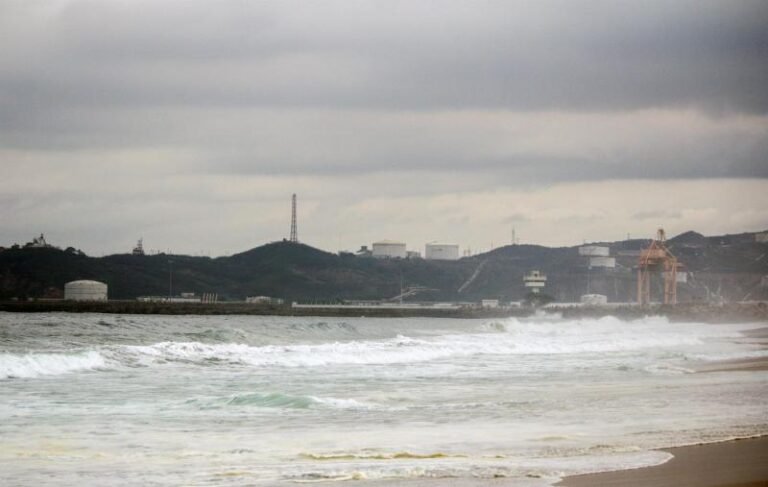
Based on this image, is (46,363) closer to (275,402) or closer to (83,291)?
(275,402)

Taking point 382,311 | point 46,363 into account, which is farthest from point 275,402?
point 382,311

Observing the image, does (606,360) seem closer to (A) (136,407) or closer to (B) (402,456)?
(A) (136,407)

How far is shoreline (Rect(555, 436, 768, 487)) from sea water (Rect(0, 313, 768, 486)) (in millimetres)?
340

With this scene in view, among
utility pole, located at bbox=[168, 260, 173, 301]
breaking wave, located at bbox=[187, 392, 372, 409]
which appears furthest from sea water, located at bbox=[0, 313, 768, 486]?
utility pole, located at bbox=[168, 260, 173, 301]

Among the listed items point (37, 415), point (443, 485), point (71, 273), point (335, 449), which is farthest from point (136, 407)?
point (71, 273)

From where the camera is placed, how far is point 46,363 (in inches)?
1169

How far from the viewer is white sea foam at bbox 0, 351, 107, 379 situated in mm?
28234

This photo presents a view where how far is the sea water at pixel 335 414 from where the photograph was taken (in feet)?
45.7

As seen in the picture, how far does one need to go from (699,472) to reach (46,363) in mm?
Answer: 20839

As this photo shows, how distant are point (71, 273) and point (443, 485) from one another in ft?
530

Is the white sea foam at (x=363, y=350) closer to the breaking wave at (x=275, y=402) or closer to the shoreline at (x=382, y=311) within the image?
the breaking wave at (x=275, y=402)

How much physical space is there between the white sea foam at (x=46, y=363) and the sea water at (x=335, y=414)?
68 mm

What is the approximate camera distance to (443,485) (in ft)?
41.3

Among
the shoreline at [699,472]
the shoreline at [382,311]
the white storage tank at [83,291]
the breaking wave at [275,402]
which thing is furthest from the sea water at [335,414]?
the white storage tank at [83,291]
